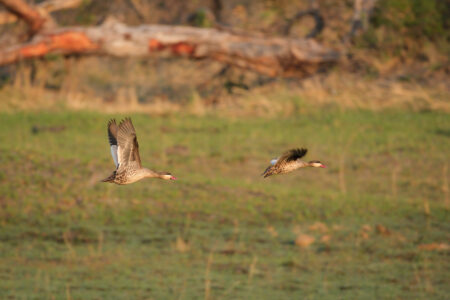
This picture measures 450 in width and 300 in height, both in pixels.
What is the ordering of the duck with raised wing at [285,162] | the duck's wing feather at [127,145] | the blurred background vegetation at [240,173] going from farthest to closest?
the blurred background vegetation at [240,173] < the duck's wing feather at [127,145] < the duck with raised wing at [285,162]

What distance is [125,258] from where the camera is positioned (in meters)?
8.39

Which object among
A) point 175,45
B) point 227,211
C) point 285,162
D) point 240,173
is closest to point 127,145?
point 285,162

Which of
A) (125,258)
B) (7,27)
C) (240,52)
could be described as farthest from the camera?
(7,27)

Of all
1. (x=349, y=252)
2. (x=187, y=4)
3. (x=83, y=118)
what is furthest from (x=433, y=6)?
(x=349, y=252)

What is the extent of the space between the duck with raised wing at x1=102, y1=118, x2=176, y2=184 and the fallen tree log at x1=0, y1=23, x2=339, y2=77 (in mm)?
12229

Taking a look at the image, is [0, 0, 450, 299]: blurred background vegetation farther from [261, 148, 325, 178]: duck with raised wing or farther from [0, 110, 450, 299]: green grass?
[261, 148, 325, 178]: duck with raised wing

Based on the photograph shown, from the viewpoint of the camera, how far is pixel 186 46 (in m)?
16.7

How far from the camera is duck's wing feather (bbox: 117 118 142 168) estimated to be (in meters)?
3.93

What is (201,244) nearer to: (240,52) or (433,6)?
(240,52)

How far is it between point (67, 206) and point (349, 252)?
11.4 ft

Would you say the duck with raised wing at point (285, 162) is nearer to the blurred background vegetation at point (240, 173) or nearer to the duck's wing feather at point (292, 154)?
the duck's wing feather at point (292, 154)

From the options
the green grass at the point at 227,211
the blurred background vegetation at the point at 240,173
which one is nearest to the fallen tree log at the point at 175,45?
the blurred background vegetation at the point at 240,173

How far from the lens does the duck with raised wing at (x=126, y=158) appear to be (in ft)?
12.3

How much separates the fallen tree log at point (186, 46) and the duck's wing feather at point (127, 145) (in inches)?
485
